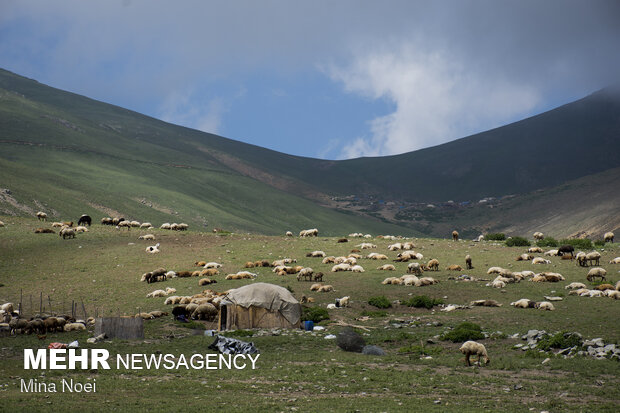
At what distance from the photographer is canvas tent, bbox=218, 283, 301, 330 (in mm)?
33562

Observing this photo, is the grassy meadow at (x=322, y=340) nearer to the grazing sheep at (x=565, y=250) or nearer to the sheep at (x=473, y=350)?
the sheep at (x=473, y=350)

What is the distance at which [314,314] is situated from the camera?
35094mm

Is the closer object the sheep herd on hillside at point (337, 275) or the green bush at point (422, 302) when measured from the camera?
the sheep herd on hillside at point (337, 275)

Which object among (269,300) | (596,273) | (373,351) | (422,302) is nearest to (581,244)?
(596,273)

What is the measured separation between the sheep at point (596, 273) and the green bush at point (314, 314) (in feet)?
66.7

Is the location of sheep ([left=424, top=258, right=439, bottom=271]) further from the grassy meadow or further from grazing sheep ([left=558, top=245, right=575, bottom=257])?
grazing sheep ([left=558, top=245, right=575, bottom=257])

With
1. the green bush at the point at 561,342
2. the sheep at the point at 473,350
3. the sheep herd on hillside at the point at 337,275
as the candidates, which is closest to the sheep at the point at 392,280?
the sheep herd on hillside at the point at 337,275

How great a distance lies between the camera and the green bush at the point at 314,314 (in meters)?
34.7

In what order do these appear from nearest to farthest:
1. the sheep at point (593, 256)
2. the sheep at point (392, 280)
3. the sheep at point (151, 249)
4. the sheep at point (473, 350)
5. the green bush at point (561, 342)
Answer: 1. the sheep at point (473, 350)
2. the green bush at point (561, 342)
3. the sheep at point (392, 280)
4. the sheep at point (593, 256)
5. the sheep at point (151, 249)

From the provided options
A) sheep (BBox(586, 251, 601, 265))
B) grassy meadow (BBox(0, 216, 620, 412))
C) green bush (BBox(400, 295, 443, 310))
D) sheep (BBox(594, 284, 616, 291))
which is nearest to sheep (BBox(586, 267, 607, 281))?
grassy meadow (BBox(0, 216, 620, 412))

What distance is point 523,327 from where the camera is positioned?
31031mm

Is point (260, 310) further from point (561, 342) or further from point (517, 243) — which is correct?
point (517, 243)

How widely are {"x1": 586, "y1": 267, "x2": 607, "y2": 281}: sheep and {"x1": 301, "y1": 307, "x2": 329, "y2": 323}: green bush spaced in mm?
20325

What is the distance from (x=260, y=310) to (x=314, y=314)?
327 centimetres
